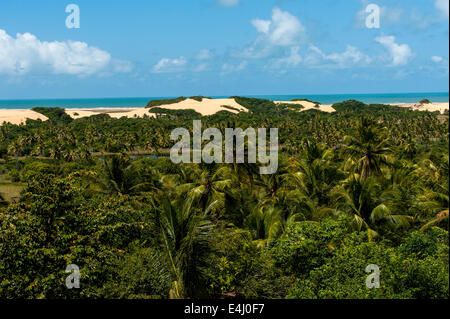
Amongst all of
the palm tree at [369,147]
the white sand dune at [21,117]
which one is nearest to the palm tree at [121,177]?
the palm tree at [369,147]

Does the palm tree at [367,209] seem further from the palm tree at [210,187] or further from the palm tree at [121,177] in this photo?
the palm tree at [121,177]

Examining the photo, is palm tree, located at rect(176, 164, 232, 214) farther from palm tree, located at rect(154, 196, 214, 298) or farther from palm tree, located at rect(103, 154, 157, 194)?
palm tree, located at rect(154, 196, 214, 298)

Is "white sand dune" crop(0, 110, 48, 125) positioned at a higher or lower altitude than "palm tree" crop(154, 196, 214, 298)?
higher

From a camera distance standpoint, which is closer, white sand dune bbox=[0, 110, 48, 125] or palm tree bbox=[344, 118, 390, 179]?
palm tree bbox=[344, 118, 390, 179]

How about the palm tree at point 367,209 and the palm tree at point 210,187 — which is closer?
the palm tree at point 367,209

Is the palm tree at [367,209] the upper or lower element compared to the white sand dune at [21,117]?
lower

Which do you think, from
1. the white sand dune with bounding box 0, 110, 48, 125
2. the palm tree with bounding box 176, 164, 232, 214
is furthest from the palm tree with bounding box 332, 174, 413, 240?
the white sand dune with bounding box 0, 110, 48, 125

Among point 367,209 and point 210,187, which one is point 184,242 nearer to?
point 210,187

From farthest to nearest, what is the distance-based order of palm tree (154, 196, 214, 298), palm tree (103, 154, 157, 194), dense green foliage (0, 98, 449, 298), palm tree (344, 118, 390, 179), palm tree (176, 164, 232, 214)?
palm tree (344, 118, 390, 179) → palm tree (103, 154, 157, 194) → palm tree (176, 164, 232, 214) → palm tree (154, 196, 214, 298) → dense green foliage (0, 98, 449, 298)

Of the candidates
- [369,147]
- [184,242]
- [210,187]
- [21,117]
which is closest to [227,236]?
[184,242]

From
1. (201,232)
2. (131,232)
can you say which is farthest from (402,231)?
(131,232)
